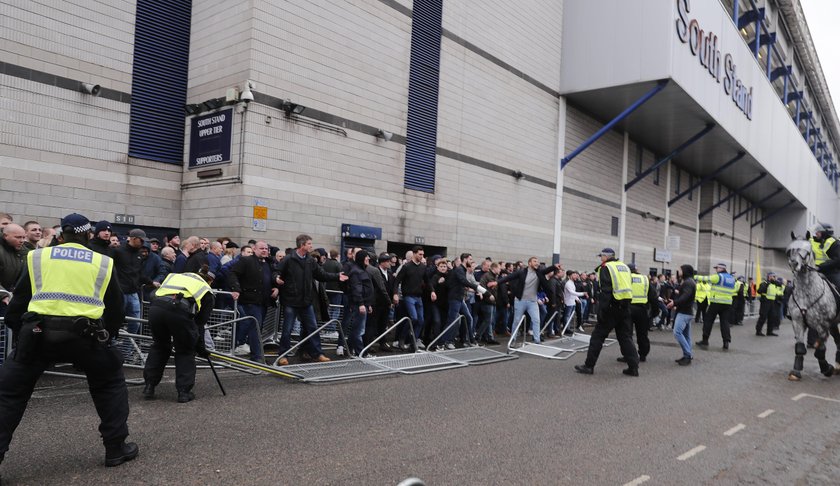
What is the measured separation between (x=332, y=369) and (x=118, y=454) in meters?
3.96

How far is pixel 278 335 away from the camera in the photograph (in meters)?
10.0

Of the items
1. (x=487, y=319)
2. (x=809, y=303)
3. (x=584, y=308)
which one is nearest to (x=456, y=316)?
(x=487, y=319)

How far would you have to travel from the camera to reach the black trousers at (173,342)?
238 inches

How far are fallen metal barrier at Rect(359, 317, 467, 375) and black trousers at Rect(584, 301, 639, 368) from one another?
2069mm

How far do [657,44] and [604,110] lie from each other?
4.21m

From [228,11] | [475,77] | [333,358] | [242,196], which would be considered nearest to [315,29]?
[228,11]

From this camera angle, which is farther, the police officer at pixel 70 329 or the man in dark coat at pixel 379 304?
the man in dark coat at pixel 379 304

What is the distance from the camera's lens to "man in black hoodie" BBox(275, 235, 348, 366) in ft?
28.4

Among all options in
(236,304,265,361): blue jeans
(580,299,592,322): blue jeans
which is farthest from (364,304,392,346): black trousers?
(580,299,592,322): blue jeans

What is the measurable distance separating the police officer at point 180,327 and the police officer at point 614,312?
19.1ft

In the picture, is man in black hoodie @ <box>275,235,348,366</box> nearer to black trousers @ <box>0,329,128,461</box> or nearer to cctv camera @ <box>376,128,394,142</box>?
black trousers @ <box>0,329,128,461</box>

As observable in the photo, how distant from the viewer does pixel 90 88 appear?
1112 cm

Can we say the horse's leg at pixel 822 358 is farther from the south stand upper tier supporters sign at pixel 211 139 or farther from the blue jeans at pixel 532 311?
the south stand upper tier supporters sign at pixel 211 139

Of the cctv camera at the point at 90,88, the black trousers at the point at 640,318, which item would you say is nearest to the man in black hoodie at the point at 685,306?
the black trousers at the point at 640,318
